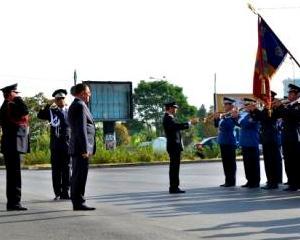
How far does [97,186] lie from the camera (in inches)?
620

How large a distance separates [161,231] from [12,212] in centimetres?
299

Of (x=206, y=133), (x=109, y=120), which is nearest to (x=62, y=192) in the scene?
(x=109, y=120)

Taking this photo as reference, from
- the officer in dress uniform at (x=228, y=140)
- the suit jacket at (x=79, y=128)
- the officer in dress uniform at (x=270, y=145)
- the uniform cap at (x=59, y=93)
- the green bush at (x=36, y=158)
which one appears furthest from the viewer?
the green bush at (x=36, y=158)

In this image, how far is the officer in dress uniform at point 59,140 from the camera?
11984 mm

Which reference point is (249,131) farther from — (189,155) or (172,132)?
(189,155)

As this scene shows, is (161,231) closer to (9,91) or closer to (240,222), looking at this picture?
(240,222)

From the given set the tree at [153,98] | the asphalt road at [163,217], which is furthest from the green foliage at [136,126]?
the asphalt road at [163,217]

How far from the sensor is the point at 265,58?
Answer: 1342 cm

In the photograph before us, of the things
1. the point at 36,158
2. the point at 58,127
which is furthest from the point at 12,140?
the point at 36,158

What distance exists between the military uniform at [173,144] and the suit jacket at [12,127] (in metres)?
3.44

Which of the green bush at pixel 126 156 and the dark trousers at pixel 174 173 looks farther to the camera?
the green bush at pixel 126 156

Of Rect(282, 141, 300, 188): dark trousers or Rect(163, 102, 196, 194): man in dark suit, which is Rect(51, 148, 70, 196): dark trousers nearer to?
Rect(163, 102, 196, 194): man in dark suit

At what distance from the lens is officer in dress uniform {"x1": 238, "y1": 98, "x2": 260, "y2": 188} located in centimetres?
1413

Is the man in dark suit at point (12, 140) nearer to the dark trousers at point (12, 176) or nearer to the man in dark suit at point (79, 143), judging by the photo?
the dark trousers at point (12, 176)
